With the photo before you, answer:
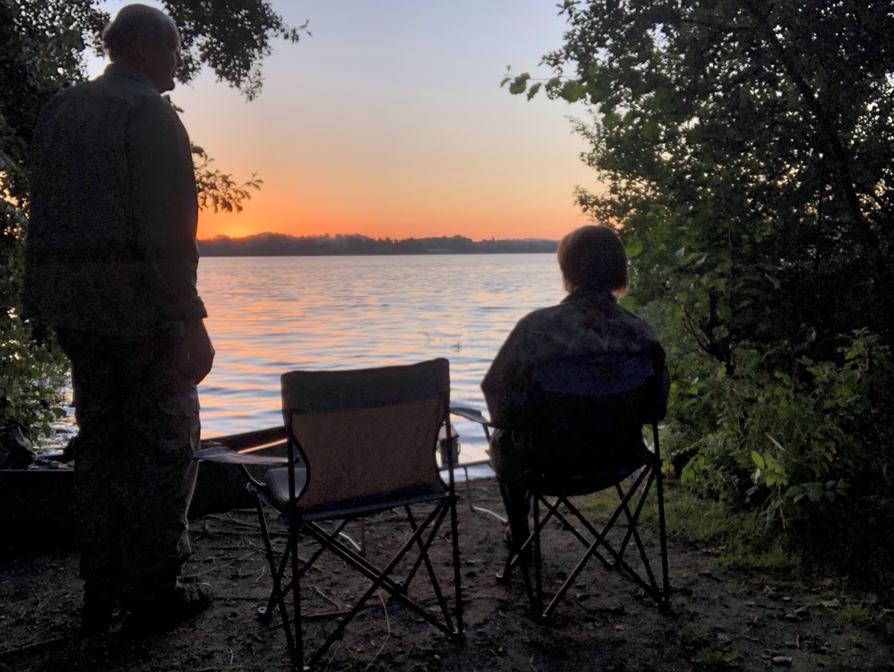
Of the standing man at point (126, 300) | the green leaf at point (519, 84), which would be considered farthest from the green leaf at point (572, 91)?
the standing man at point (126, 300)

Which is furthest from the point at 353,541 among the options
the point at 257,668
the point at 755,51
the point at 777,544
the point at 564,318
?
the point at 755,51

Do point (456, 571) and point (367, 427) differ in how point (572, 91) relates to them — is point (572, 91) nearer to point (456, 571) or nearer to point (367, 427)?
point (367, 427)

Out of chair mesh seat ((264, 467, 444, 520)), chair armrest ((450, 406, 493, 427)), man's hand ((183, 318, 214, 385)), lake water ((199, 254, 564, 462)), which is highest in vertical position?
man's hand ((183, 318, 214, 385))

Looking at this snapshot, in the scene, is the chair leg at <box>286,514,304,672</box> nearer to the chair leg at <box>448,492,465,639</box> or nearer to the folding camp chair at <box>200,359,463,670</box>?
the folding camp chair at <box>200,359,463,670</box>

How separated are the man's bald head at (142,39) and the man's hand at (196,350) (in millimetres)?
927

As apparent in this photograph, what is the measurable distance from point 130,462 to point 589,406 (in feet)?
5.64

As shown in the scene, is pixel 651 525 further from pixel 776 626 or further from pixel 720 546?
pixel 776 626

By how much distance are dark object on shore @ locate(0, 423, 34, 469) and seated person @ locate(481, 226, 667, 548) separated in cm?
288

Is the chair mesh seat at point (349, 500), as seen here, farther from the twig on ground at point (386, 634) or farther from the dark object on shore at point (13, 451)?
the dark object on shore at point (13, 451)

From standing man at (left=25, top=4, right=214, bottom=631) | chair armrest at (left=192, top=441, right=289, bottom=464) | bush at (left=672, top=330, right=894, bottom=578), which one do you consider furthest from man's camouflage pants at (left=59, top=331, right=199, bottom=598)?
bush at (left=672, top=330, right=894, bottom=578)

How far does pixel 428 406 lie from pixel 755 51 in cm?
217

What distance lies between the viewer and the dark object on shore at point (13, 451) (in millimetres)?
4426

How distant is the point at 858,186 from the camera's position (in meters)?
3.53

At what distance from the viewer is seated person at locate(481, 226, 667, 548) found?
3010mm
